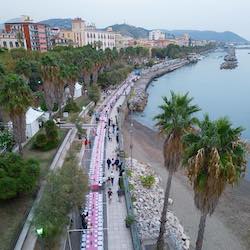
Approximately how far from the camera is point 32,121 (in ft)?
111

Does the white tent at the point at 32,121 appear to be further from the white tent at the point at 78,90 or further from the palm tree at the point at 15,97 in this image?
the white tent at the point at 78,90

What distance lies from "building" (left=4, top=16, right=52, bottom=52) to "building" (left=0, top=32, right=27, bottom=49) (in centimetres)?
164

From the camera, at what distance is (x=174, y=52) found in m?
181

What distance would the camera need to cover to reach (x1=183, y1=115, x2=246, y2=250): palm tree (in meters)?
11.9

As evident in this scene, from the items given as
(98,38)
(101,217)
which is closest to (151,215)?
(101,217)

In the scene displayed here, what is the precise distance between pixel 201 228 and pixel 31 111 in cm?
2615

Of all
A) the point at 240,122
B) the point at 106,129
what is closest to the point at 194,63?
the point at 240,122

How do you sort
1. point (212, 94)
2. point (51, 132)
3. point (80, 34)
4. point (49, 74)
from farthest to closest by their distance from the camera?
point (80, 34), point (212, 94), point (49, 74), point (51, 132)

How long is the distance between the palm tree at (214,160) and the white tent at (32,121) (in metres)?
24.4

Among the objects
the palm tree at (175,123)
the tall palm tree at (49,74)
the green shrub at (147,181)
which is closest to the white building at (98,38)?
the tall palm tree at (49,74)

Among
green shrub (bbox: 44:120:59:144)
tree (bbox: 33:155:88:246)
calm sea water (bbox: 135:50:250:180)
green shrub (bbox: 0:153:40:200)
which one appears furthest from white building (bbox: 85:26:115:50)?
tree (bbox: 33:155:88:246)

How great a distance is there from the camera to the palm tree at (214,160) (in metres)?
11.9

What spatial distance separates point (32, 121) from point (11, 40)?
73.4m

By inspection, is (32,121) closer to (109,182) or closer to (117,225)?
(109,182)
